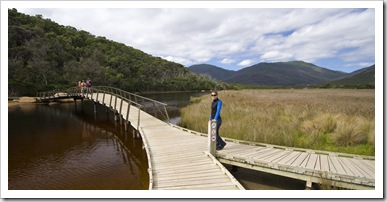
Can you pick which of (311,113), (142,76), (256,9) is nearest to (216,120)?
(256,9)

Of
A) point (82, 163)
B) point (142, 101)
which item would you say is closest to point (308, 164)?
point (82, 163)

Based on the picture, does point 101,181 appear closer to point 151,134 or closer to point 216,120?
point 151,134

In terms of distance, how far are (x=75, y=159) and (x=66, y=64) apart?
149 feet

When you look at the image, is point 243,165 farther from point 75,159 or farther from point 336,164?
point 75,159

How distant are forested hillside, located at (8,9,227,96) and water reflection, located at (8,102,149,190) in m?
24.9

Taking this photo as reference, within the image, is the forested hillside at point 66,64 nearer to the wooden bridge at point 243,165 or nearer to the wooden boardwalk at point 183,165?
the wooden boardwalk at point 183,165

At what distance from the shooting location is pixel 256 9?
5.75m

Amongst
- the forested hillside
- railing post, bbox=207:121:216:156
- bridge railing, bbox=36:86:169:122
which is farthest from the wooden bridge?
the forested hillside

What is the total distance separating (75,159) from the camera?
8891mm

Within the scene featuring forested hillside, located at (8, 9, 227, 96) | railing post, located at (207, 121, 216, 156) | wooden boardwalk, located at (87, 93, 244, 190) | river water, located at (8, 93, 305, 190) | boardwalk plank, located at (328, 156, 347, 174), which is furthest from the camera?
forested hillside, located at (8, 9, 227, 96)

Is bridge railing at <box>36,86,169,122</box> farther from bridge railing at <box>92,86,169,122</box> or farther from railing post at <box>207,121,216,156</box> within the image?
railing post at <box>207,121,216,156</box>

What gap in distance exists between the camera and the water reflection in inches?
273

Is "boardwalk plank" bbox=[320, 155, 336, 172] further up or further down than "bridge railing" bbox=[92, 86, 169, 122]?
further down

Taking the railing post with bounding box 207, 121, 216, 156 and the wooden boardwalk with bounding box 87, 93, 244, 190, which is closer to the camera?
the wooden boardwalk with bounding box 87, 93, 244, 190
